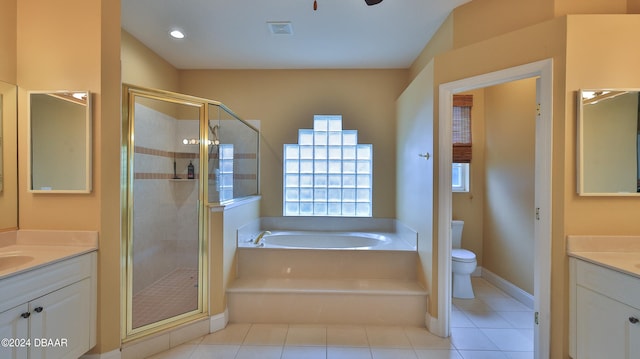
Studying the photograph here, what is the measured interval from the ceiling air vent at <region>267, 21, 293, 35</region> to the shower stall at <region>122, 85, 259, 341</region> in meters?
0.91

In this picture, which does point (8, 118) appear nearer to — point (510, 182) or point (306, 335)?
point (306, 335)

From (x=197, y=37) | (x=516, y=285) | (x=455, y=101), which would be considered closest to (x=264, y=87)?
(x=197, y=37)

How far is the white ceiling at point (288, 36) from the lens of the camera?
2184 millimetres

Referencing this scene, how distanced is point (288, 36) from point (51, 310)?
271cm

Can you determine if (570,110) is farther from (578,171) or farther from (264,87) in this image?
(264,87)

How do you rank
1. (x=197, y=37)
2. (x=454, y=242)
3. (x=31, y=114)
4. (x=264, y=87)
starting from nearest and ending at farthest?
1. (x=31, y=114)
2. (x=197, y=37)
3. (x=454, y=242)
4. (x=264, y=87)

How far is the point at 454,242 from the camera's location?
3113mm

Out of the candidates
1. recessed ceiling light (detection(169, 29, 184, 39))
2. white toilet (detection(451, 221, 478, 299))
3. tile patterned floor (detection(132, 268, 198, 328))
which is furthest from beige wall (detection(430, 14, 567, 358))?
recessed ceiling light (detection(169, 29, 184, 39))

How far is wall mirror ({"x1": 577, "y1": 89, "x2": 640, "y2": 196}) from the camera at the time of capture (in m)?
1.59

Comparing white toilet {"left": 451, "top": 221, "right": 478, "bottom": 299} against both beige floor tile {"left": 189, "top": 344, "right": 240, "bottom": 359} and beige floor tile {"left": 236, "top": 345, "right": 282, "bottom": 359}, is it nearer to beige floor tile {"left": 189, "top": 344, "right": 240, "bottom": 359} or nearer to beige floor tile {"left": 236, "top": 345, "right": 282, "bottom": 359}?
beige floor tile {"left": 236, "top": 345, "right": 282, "bottom": 359}

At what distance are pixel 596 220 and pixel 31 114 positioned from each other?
143 inches

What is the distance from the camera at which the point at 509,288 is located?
285 centimetres

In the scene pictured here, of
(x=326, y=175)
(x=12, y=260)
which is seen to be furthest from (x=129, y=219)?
(x=326, y=175)

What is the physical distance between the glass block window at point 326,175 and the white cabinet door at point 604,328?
7.33 ft
